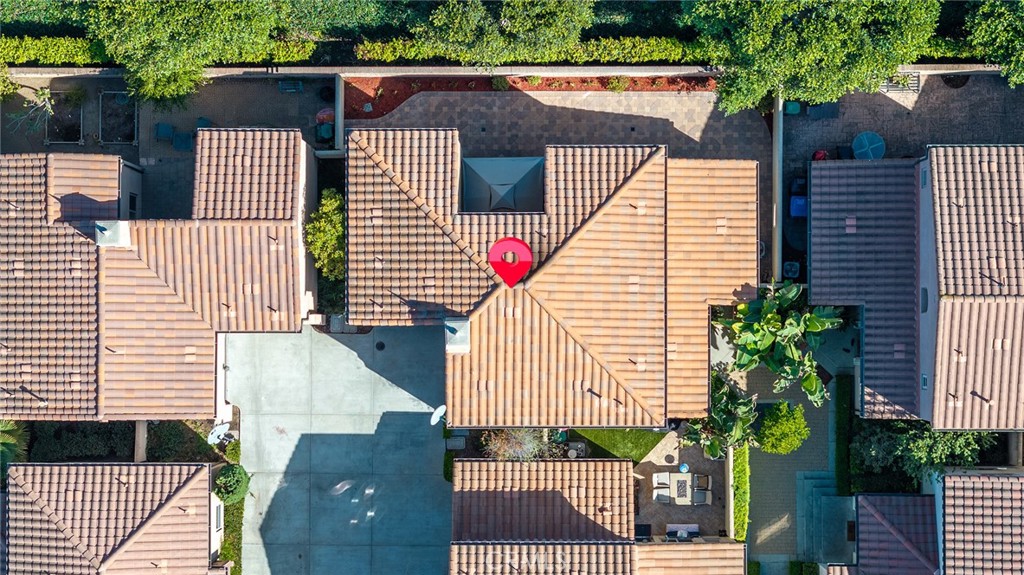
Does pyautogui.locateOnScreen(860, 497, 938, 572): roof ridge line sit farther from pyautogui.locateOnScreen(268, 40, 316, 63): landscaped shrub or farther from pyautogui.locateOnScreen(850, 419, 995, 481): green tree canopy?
pyautogui.locateOnScreen(268, 40, 316, 63): landscaped shrub

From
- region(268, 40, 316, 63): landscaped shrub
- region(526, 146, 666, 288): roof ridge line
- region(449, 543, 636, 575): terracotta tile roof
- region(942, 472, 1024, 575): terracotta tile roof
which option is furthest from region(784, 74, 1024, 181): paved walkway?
region(268, 40, 316, 63): landscaped shrub

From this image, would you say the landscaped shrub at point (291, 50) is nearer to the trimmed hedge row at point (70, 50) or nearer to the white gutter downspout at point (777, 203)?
the trimmed hedge row at point (70, 50)

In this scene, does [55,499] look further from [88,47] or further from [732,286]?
[732,286]

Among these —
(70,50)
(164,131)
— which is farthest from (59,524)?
(70,50)

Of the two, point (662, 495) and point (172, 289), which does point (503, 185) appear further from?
point (662, 495)

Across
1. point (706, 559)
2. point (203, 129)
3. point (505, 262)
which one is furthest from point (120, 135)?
point (706, 559)
